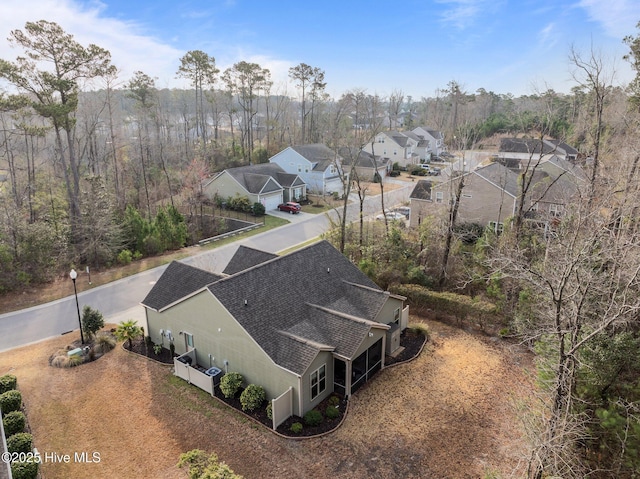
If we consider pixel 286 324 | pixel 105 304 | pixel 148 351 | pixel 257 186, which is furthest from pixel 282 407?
pixel 257 186

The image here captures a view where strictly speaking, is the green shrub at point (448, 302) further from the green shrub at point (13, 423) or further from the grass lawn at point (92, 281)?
the grass lawn at point (92, 281)

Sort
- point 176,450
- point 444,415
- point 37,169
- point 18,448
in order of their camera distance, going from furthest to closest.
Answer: point 37,169 < point 444,415 < point 176,450 < point 18,448

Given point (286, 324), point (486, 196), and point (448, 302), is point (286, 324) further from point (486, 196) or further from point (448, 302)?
point (486, 196)

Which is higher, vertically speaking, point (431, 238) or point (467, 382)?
point (431, 238)

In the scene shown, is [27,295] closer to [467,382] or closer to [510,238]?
[467,382]

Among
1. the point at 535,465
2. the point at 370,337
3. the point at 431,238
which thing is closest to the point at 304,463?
the point at 370,337

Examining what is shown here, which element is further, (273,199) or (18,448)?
(273,199)

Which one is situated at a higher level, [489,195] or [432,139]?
[432,139]

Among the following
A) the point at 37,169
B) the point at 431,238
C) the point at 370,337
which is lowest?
the point at 370,337
